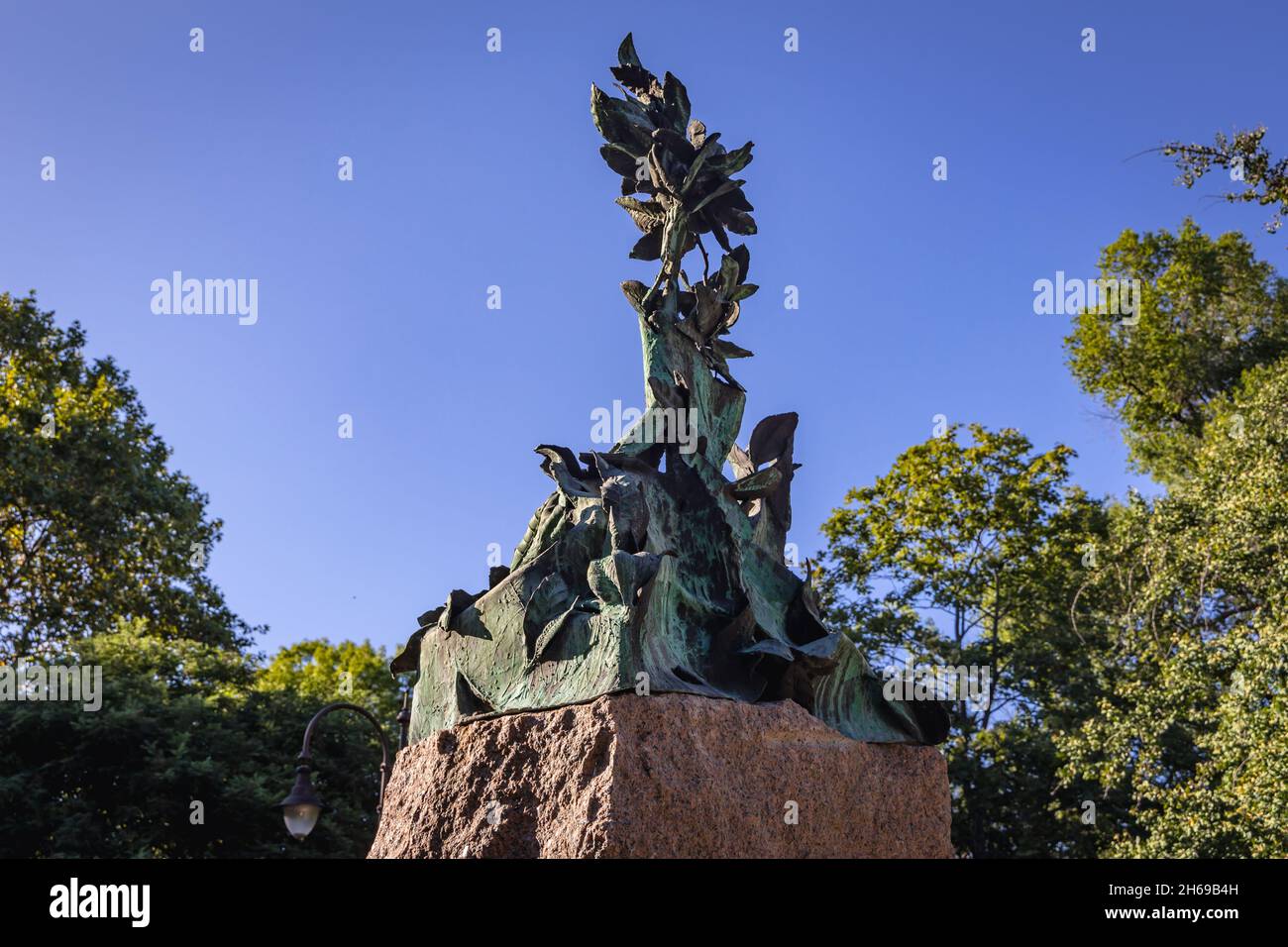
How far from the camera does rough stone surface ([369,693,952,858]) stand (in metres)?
5.13

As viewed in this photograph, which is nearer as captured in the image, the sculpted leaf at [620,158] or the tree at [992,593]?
the sculpted leaf at [620,158]

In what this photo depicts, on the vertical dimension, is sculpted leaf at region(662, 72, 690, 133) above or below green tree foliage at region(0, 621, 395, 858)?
above

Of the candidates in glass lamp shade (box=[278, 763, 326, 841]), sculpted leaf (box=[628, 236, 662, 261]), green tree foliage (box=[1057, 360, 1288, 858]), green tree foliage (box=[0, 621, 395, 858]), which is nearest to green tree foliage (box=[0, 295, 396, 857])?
green tree foliage (box=[0, 621, 395, 858])

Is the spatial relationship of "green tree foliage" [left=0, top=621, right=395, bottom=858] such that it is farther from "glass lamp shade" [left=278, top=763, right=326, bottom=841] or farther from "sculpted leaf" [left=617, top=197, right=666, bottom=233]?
"sculpted leaf" [left=617, top=197, right=666, bottom=233]

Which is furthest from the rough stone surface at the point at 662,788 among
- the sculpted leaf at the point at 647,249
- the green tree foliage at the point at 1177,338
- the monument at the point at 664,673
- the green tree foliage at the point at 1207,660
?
the green tree foliage at the point at 1177,338

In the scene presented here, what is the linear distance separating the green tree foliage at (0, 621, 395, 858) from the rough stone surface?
38.1ft

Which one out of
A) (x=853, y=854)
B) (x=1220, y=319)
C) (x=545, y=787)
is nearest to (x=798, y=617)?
(x=853, y=854)

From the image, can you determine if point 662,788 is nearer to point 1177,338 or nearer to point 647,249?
point 647,249

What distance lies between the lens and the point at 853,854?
5.78 metres

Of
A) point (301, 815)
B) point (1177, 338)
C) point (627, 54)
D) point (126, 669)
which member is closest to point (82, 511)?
point (126, 669)

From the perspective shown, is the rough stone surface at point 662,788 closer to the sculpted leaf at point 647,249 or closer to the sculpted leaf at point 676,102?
the sculpted leaf at point 647,249

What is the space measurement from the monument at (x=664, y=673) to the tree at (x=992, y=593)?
14751mm

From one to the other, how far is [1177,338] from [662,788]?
82.6 ft

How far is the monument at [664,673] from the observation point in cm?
527
